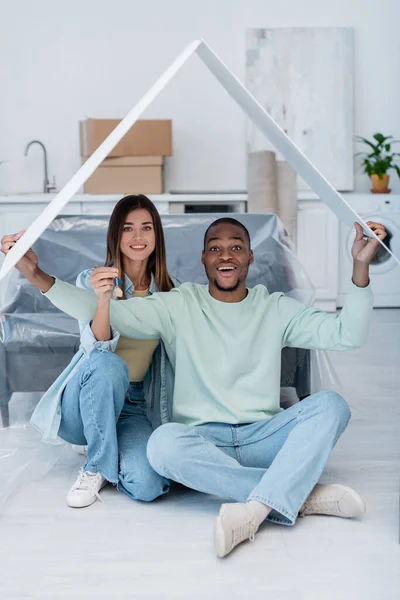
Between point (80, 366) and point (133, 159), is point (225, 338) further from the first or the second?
point (133, 159)

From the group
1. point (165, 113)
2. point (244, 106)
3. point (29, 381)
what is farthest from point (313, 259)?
point (244, 106)

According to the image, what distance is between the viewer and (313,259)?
558 centimetres

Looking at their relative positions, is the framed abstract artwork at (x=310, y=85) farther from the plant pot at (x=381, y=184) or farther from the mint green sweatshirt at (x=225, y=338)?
the mint green sweatshirt at (x=225, y=338)

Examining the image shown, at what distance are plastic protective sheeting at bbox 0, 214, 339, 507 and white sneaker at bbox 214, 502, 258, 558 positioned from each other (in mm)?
678

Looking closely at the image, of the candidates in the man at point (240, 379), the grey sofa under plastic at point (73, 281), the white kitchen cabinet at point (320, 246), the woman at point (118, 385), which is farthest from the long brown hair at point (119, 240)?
the white kitchen cabinet at point (320, 246)

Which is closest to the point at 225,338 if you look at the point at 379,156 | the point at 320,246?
the point at 320,246

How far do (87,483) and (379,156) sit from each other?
4173 mm

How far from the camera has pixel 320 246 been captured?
5.57 metres

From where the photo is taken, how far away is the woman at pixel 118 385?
6.86ft

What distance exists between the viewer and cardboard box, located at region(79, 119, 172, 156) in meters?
5.07

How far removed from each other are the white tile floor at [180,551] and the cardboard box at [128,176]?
305 centimetres

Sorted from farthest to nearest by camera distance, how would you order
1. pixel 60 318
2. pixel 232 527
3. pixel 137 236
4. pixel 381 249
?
pixel 381 249 < pixel 60 318 < pixel 137 236 < pixel 232 527

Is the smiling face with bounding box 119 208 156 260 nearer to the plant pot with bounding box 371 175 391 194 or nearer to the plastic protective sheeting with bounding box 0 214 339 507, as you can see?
the plastic protective sheeting with bounding box 0 214 339 507

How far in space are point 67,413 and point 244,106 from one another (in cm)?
92
